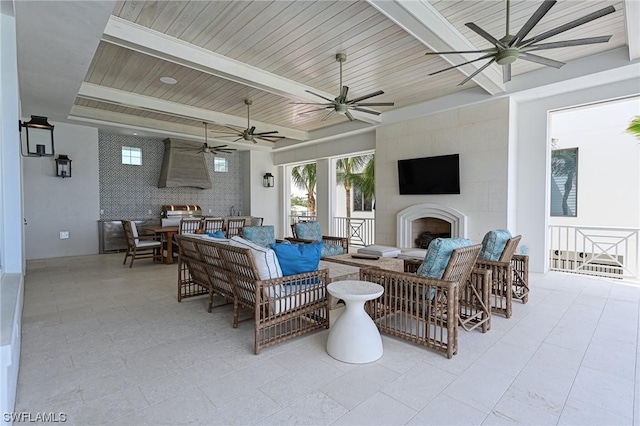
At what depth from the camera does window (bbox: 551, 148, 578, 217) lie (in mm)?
7488

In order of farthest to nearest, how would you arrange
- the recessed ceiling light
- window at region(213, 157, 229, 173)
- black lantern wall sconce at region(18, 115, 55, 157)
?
window at region(213, 157, 229, 173)
the recessed ceiling light
black lantern wall sconce at region(18, 115, 55, 157)

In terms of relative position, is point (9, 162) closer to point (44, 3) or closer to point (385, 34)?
point (44, 3)

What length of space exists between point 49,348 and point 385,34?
4.59 meters

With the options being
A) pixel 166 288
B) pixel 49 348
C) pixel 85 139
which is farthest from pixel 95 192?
pixel 49 348

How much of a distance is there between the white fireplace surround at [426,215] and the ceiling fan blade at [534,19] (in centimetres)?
341

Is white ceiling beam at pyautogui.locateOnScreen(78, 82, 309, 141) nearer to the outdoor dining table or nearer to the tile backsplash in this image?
the outdoor dining table

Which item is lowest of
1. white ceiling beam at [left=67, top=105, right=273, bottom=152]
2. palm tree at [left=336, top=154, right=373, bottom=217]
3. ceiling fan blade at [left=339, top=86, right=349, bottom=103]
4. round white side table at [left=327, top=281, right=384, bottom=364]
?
round white side table at [left=327, top=281, right=384, bottom=364]

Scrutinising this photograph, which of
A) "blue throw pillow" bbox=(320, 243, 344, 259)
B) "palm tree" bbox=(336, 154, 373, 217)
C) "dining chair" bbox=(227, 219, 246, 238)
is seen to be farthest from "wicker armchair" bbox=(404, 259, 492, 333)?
"palm tree" bbox=(336, 154, 373, 217)

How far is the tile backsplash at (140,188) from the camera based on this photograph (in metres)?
7.79

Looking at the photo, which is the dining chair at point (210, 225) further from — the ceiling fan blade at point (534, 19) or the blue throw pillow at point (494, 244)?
the ceiling fan blade at point (534, 19)

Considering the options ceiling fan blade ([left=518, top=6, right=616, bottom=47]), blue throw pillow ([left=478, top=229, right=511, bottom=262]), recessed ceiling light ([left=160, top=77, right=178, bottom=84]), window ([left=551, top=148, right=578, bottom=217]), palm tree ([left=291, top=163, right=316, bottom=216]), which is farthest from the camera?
palm tree ([left=291, top=163, right=316, bottom=216])

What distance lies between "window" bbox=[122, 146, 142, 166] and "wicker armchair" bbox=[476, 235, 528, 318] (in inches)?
328

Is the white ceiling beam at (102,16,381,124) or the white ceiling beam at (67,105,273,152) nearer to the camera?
the white ceiling beam at (102,16,381,124)

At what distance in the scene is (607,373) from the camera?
2.23m
